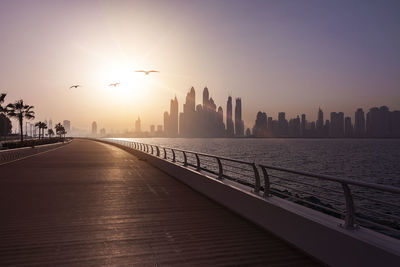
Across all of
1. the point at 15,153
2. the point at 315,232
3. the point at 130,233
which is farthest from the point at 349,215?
the point at 15,153

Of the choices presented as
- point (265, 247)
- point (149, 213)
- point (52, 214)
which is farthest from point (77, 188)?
point (265, 247)

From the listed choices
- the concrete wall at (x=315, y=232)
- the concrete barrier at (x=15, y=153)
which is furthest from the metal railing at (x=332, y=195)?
the concrete barrier at (x=15, y=153)

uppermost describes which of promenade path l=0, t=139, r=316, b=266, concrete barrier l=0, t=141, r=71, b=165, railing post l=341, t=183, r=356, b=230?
railing post l=341, t=183, r=356, b=230

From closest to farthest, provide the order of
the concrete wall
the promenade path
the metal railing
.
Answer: the concrete wall, the metal railing, the promenade path

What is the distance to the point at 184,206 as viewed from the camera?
948cm

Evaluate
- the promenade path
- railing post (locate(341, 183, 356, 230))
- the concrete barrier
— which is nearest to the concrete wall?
railing post (locate(341, 183, 356, 230))

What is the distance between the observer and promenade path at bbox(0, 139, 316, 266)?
5.35 metres

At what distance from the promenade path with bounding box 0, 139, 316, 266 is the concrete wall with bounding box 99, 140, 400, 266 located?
0.22 m

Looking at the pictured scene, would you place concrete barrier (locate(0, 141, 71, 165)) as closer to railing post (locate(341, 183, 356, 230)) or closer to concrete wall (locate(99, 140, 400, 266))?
concrete wall (locate(99, 140, 400, 266))

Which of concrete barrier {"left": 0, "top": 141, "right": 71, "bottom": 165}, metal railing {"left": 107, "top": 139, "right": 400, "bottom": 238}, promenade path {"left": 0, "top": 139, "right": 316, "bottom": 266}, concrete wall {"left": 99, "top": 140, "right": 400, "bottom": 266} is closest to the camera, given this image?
concrete wall {"left": 99, "top": 140, "right": 400, "bottom": 266}

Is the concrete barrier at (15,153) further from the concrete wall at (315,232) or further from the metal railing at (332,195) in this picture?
the concrete wall at (315,232)

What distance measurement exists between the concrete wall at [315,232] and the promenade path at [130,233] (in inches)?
8.5

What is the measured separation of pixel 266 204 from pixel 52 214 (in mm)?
5095

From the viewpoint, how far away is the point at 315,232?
18.3ft
